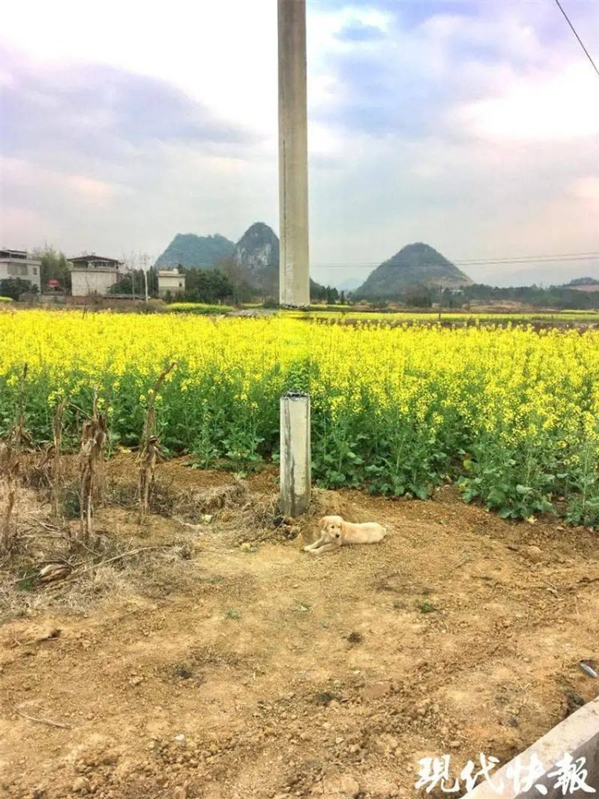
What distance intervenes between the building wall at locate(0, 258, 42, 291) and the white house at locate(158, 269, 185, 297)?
17337 mm

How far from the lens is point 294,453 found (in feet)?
13.1

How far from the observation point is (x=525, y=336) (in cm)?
925

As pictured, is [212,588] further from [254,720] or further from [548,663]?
[548,663]

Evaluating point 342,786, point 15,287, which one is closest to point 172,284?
point 15,287

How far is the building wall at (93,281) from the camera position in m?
33.8

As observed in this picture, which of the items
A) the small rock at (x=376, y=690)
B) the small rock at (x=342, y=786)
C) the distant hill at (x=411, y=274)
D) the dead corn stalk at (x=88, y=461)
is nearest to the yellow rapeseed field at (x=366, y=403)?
the dead corn stalk at (x=88, y=461)

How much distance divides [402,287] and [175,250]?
12332 mm

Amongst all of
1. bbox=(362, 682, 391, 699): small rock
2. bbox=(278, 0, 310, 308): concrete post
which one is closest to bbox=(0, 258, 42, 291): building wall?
bbox=(278, 0, 310, 308): concrete post

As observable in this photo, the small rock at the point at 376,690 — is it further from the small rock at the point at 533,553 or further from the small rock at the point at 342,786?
the small rock at the point at 533,553

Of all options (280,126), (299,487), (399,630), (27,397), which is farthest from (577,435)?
(27,397)

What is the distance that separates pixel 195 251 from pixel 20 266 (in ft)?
106

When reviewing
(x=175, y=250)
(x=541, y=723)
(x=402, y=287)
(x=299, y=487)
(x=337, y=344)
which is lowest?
(x=541, y=723)

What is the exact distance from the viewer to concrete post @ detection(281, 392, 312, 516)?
13.1 feet

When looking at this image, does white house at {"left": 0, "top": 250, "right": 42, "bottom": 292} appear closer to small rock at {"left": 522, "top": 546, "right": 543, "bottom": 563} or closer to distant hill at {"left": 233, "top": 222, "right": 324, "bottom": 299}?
distant hill at {"left": 233, "top": 222, "right": 324, "bottom": 299}
